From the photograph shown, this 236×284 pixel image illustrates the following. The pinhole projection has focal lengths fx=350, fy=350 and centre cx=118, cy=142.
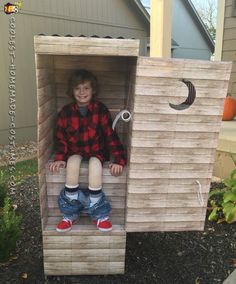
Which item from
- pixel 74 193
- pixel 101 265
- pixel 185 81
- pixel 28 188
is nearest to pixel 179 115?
pixel 185 81

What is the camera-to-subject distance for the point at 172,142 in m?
2.10

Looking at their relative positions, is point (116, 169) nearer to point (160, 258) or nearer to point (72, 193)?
point (72, 193)

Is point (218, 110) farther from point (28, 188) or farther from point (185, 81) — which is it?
point (28, 188)

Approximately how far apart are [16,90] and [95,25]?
310 cm

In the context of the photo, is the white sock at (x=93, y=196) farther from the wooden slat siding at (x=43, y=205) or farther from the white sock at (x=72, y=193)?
the wooden slat siding at (x=43, y=205)

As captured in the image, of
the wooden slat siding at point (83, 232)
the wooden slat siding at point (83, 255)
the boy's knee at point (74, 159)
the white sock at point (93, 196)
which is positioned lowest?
the wooden slat siding at point (83, 255)

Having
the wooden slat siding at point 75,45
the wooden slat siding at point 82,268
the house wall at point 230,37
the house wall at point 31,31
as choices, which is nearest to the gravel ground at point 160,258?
the wooden slat siding at point 82,268

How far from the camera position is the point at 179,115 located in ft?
6.77

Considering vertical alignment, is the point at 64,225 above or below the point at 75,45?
below

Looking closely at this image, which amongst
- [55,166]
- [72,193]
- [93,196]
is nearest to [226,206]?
[93,196]

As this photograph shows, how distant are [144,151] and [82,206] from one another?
60 cm

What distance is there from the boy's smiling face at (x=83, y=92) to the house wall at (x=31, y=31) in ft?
15.8

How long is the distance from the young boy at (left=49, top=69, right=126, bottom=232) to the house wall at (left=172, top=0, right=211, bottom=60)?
12.3 meters

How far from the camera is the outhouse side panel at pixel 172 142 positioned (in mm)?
1980
